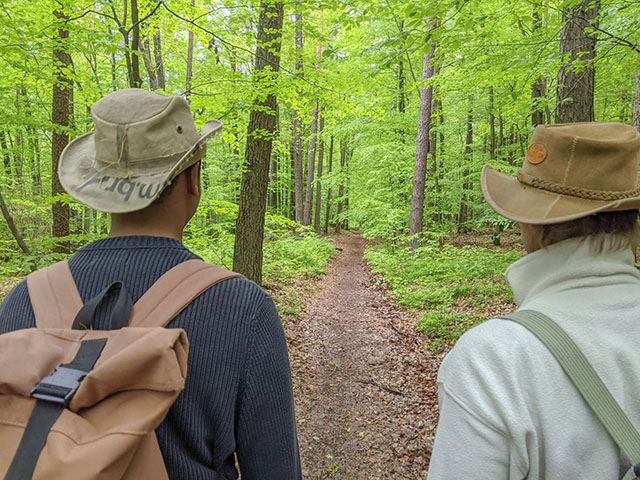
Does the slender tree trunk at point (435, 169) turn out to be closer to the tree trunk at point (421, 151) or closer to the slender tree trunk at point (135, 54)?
the tree trunk at point (421, 151)

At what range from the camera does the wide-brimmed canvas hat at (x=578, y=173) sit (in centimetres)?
121

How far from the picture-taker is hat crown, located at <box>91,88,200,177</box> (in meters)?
1.32

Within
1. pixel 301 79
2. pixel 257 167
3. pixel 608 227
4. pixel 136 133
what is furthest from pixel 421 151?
pixel 136 133

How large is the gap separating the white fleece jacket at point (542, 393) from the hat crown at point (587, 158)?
1.03 ft

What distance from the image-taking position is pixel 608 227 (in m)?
1.18

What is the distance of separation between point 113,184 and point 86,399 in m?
0.82

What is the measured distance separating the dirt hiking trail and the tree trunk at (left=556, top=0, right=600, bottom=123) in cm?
453

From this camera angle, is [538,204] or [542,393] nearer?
[542,393]

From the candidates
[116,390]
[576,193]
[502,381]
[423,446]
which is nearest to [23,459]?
[116,390]

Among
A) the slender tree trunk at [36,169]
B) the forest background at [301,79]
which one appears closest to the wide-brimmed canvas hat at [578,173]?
the forest background at [301,79]

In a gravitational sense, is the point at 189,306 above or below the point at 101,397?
above

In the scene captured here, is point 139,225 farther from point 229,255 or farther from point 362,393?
point 229,255

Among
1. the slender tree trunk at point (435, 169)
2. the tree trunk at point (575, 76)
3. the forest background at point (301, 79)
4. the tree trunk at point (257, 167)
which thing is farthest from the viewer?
the slender tree trunk at point (435, 169)

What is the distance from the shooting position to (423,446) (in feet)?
12.6
